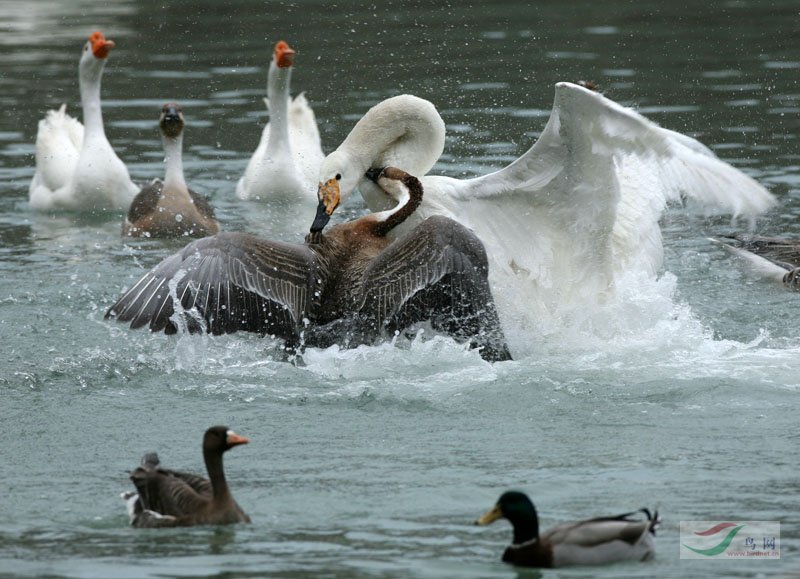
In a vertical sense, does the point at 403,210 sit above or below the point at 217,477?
above

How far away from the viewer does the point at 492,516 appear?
5.46 meters

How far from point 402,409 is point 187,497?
179 cm

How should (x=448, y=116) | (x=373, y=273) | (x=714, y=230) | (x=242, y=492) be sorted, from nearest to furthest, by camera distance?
(x=242, y=492) < (x=373, y=273) < (x=714, y=230) < (x=448, y=116)

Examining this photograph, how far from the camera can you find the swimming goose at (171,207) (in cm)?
1188

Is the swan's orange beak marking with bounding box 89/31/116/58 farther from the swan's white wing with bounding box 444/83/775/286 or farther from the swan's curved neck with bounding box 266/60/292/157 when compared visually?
the swan's white wing with bounding box 444/83/775/286

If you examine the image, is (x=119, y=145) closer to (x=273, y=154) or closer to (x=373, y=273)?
(x=273, y=154)

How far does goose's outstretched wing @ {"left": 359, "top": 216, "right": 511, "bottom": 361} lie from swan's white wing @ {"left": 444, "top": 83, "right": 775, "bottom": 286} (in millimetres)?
805

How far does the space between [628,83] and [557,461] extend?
963 cm

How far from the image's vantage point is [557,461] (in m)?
6.68

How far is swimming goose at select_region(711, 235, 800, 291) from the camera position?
10.1m

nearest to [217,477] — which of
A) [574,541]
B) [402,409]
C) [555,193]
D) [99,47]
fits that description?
[574,541]

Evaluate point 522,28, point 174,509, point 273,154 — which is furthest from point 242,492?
point 522,28

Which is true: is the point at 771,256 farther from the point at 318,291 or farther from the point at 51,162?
the point at 51,162

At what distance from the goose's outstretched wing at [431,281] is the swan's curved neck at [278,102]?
18.8ft
